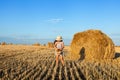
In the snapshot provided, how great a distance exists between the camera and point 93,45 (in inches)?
829

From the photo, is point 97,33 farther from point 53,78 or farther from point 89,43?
point 53,78

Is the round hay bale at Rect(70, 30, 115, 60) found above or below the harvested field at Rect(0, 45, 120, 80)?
above

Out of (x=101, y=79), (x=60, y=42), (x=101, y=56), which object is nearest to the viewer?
(x=101, y=79)

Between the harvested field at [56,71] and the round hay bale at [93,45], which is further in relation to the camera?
the round hay bale at [93,45]

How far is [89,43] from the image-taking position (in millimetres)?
21203

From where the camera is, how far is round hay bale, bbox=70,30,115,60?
2106 centimetres

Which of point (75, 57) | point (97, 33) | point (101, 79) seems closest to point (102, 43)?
point (97, 33)

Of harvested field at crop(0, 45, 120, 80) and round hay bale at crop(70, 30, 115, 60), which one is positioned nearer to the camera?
harvested field at crop(0, 45, 120, 80)

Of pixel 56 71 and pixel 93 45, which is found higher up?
pixel 93 45

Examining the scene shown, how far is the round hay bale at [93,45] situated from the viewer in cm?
2106

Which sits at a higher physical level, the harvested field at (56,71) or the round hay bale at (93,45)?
the round hay bale at (93,45)

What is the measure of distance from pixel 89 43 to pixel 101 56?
1225 millimetres

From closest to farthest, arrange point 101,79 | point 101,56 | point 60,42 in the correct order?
point 101,79, point 60,42, point 101,56

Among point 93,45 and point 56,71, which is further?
point 93,45
